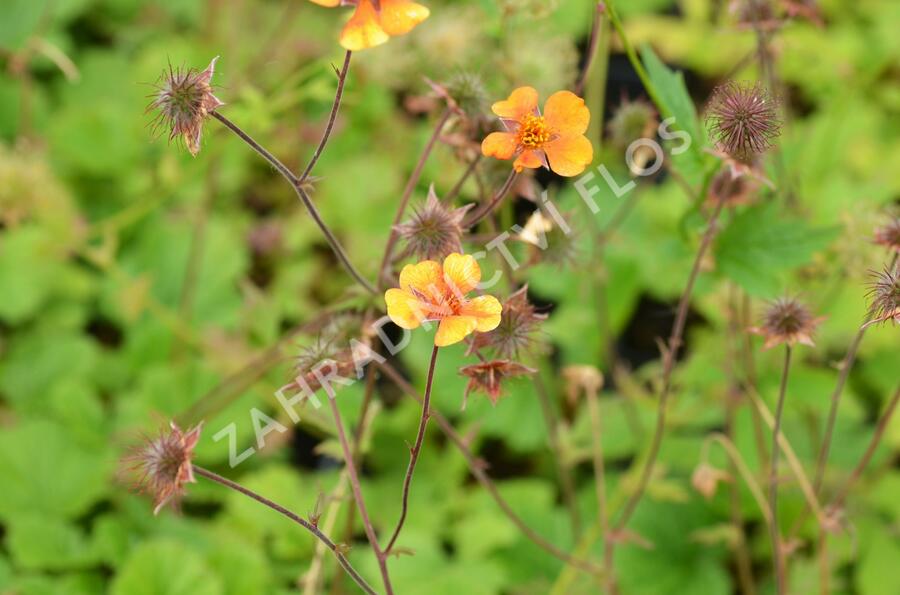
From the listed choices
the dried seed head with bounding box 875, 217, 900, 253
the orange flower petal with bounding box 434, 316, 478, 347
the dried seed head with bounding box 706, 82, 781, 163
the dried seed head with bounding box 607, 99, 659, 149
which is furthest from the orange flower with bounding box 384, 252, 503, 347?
the dried seed head with bounding box 607, 99, 659, 149

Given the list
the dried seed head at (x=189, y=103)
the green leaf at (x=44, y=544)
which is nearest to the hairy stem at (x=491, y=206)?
the dried seed head at (x=189, y=103)

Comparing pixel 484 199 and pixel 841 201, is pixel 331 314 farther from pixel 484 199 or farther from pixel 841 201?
pixel 841 201

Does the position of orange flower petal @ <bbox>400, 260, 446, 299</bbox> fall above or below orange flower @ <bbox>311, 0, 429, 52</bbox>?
below

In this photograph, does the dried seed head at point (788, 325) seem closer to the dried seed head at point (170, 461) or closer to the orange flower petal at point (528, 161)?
the orange flower petal at point (528, 161)

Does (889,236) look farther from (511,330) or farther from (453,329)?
(453,329)

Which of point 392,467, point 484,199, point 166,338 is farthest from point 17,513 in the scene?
point 484,199

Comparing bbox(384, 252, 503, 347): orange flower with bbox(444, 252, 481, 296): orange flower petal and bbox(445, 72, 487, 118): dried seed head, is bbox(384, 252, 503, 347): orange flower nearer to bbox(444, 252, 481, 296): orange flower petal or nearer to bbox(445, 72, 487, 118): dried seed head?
bbox(444, 252, 481, 296): orange flower petal
